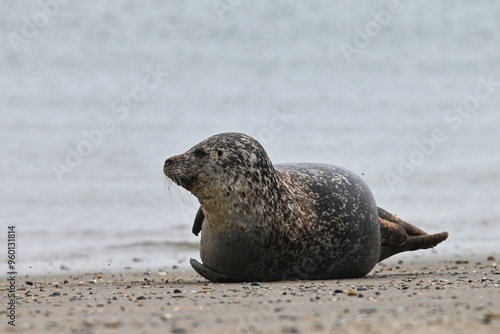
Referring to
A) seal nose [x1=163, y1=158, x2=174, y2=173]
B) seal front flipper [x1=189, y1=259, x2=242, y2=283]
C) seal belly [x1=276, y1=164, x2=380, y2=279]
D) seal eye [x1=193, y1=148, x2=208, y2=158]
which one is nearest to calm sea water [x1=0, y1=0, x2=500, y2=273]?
seal nose [x1=163, y1=158, x2=174, y2=173]

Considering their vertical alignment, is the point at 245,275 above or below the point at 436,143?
below

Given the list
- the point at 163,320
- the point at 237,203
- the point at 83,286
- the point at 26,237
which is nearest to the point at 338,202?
the point at 237,203

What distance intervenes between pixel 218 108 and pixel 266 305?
16986 mm

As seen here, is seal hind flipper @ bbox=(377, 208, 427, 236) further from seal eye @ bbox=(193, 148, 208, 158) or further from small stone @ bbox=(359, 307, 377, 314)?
small stone @ bbox=(359, 307, 377, 314)

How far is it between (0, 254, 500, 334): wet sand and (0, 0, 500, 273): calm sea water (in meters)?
1.20

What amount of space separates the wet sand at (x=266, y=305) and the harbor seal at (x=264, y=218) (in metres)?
0.21

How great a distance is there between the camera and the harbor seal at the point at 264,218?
24.1 feet

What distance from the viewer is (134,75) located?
85.5 feet

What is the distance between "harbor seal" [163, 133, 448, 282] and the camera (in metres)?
7.35

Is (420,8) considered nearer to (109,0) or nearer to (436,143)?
(109,0)

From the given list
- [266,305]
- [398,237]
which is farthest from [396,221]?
[266,305]

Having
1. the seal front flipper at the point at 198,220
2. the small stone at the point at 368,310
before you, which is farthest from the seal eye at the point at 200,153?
the small stone at the point at 368,310

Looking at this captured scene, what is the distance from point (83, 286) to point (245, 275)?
3.71 feet

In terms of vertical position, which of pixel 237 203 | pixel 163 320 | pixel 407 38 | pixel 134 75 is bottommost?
pixel 163 320
